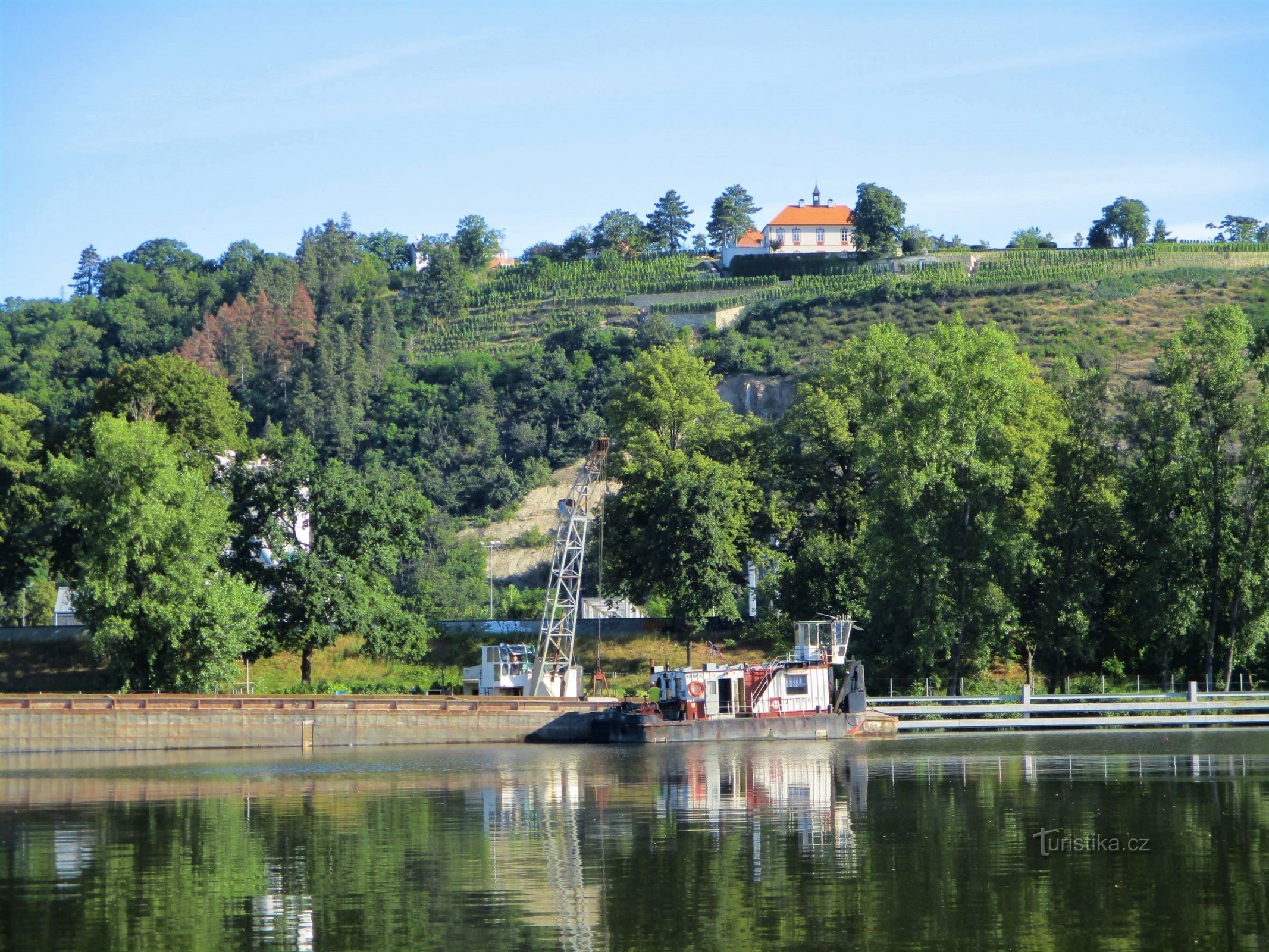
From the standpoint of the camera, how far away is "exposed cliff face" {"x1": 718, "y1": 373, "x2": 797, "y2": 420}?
11888 cm

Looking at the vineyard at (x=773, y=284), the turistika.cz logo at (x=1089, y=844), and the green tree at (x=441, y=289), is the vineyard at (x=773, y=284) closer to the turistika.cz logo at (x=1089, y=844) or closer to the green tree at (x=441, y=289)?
the green tree at (x=441, y=289)

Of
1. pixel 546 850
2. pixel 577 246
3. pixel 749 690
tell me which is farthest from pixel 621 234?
A: pixel 546 850

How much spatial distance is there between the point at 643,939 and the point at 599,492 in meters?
96.9

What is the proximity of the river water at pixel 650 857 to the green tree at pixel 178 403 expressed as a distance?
116 feet

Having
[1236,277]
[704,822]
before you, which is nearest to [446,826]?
[704,822]

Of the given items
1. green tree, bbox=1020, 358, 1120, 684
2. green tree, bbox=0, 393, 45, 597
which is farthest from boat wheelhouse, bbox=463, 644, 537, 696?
green tree, bbox=0, 393, 45, 597

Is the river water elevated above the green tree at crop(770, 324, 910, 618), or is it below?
below

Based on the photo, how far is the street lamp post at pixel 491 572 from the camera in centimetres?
8938

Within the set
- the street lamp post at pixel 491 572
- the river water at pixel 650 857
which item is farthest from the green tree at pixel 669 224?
the river water at pixel 650 857

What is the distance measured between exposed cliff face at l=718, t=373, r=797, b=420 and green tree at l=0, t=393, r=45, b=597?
60.3 m

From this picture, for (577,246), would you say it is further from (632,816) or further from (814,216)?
(632,816)

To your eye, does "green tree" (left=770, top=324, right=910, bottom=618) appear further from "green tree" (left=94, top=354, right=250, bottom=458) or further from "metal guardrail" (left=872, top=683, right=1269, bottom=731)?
"green tree" (left=94, top=354, right=250, bottom=458)

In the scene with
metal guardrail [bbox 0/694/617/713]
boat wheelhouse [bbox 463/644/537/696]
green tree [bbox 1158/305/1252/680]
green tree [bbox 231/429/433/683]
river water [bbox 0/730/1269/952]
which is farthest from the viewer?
green tree [bbox 231/429/433/683]

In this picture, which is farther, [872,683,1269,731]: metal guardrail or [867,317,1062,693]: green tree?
[867,317,1062,693]: green tree
